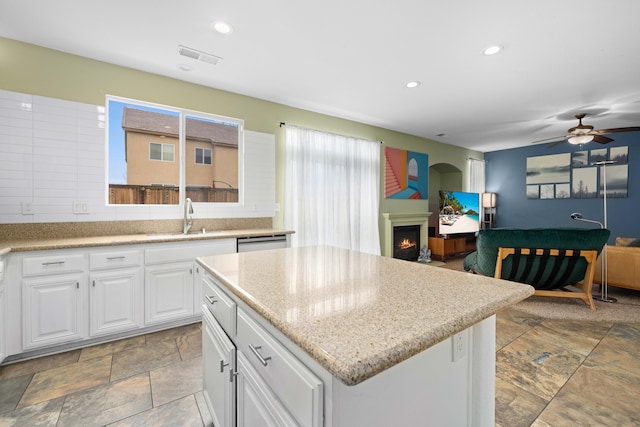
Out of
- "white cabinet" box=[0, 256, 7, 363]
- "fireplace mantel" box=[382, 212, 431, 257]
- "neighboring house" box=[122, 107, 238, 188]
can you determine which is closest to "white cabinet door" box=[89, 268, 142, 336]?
"white cabinet" box=[0, 256, 7, 363]

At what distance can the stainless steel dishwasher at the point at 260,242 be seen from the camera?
10.0 ft

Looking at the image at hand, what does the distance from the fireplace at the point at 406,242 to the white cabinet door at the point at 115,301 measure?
425 centimetres

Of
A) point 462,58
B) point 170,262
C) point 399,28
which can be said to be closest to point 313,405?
point 170,262

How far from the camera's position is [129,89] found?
2.97 m

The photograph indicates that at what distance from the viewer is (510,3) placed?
2025mm

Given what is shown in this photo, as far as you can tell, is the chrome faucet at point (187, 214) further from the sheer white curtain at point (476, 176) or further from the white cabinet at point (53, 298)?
the sheer white curtain at point (476, 176)

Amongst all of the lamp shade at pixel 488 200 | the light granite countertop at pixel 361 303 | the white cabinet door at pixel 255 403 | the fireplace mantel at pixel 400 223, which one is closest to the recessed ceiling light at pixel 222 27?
the light granite countertop at pixel 361 303

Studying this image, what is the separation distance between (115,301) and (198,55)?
2397 millimetres

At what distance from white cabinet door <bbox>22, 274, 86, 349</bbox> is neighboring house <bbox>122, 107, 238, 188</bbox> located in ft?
4.22

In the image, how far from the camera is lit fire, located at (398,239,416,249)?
5590 millimetres

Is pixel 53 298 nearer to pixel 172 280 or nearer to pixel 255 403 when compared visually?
pixel 172 280

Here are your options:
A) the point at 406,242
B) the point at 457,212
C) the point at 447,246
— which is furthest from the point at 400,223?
the point at 457,212

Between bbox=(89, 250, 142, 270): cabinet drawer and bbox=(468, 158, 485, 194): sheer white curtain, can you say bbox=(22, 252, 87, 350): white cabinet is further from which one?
bbox=(468, 158, 485, 194): sheer white curtain

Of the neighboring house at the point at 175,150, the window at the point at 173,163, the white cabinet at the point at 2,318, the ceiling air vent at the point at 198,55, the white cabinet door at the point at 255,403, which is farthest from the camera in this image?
the neighboring house at the point at 175,150
